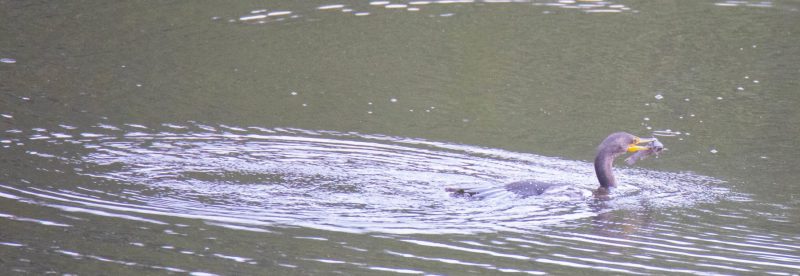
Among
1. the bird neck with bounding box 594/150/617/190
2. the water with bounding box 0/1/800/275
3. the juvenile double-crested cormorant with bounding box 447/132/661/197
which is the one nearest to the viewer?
the water with bounding box 0/1/800/275

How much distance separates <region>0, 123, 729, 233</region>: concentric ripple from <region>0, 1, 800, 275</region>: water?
40 mm

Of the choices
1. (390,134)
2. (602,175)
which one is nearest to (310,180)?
(390,134)

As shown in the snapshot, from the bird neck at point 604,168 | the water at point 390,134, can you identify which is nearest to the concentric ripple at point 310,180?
the water at point 390,134

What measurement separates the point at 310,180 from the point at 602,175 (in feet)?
8.93

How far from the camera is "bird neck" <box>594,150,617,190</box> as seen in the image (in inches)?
456

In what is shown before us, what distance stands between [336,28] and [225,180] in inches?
310

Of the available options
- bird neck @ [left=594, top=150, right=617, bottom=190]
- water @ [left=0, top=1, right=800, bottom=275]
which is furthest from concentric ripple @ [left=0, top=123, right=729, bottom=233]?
bird neck @ [left=594, top=150, right=617, bottom=190]

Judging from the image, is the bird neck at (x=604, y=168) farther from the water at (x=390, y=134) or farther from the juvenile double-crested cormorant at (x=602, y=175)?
the water at (x=390, y=134)

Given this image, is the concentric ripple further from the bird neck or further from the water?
the bird neck

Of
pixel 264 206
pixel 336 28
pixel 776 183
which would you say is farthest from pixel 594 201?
pixel 336 28

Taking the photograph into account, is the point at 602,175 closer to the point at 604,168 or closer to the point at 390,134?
the point at 604,168

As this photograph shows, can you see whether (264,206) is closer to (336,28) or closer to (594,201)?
(594,201)

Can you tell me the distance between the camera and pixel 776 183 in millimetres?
11812

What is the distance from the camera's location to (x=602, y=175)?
11.6 m
